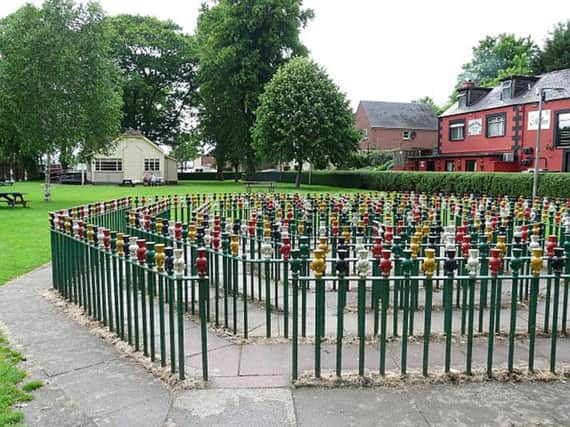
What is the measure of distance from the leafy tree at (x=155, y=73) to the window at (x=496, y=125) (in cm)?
3157

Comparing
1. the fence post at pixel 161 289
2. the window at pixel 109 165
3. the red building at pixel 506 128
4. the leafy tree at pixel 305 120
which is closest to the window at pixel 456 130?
the red building at pixel 506 128

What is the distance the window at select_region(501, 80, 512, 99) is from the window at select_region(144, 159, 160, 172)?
32.9 metres

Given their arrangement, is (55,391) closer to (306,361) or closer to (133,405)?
(133,405)

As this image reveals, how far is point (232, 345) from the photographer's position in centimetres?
484

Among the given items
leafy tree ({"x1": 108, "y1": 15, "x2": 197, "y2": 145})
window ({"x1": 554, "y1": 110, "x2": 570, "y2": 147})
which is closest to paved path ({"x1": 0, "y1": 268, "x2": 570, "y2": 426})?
window ({"x1": 554, "y1": 110, "x2": 570, "y2": 147})

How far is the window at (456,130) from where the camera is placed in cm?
4029

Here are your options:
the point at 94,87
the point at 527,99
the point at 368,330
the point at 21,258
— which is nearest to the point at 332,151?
the point at 527,99

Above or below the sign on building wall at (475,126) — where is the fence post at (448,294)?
below

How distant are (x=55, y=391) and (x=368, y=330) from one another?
10.2ft

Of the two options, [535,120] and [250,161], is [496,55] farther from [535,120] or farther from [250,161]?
[250,161]

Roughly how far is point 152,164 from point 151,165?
0.48 ft

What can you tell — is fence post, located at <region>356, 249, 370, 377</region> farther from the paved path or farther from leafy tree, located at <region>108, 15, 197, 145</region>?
leafy tree, located at <region>108, 15, 197, 145</region>

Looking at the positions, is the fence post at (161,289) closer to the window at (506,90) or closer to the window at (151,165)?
the window at (506,90)

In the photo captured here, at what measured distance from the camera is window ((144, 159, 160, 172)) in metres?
50.1
